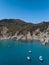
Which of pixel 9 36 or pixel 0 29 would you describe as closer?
pixel 9 36

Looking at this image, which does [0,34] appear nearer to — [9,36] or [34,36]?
[9,36]

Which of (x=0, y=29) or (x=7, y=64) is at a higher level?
(x=0, y=29)

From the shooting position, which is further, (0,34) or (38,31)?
(0,34)

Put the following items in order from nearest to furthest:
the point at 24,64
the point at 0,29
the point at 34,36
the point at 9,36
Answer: the point at 24,64
the point at 34,36
the point at 9,36
the point at 0,29

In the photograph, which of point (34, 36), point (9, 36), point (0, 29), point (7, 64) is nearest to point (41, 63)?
point (7, 64)

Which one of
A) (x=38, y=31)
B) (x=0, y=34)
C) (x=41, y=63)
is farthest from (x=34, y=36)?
(x=41, y=63)

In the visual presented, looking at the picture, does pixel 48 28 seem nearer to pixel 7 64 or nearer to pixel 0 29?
pixel 0 29

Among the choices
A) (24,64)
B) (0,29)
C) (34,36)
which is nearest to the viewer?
(24,64)

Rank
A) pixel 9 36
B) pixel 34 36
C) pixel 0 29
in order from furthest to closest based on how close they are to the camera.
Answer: pixel 0 29 → pixel 9 36 → pixel 34 36

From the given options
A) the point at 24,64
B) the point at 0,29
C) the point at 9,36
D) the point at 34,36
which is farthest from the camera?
the point at 0,29
